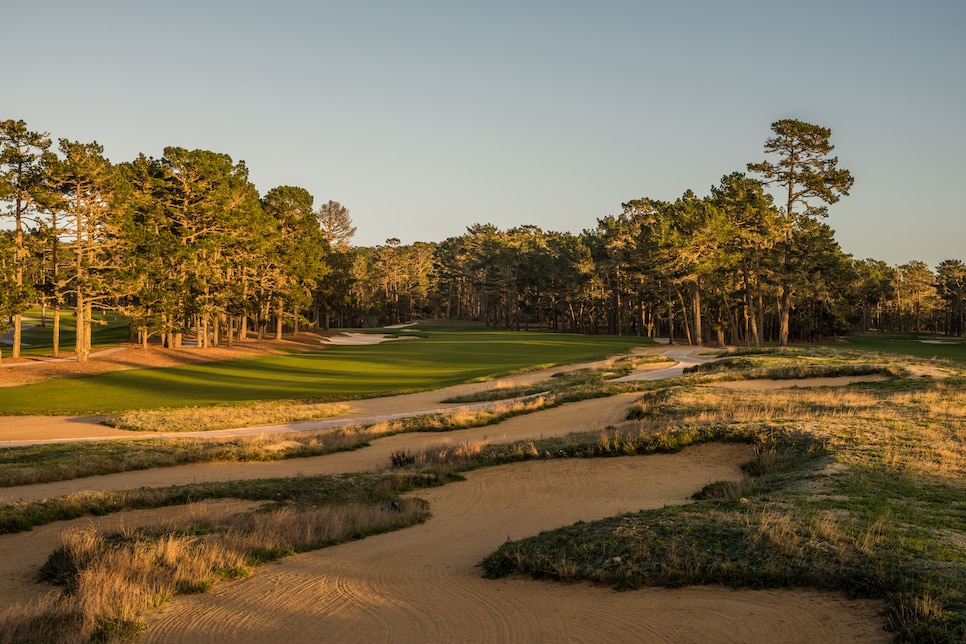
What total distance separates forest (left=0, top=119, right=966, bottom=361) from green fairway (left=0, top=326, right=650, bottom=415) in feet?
20.9

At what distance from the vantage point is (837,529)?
806cm

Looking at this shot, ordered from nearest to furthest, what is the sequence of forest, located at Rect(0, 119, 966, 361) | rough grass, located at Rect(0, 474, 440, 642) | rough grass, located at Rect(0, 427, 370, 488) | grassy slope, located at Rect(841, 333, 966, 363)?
1. rough grass, located at Rect(0, 474, 440, 642)
2. rough grass, located at Rect(0, 427, 370, 488)
3. forest, located at Rect(0, 119, 966, 361)
4. grassy slope, located at Rect(841, 333, 966, 363)

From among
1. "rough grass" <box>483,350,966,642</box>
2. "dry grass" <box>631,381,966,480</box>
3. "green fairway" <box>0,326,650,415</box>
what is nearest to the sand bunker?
"rough grass" <box>483,350,966,642</box>

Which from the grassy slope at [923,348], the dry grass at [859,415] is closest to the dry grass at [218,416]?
the dry grass at [859,415]

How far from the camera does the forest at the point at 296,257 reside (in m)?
42.0

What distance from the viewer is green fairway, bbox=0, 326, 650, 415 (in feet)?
109

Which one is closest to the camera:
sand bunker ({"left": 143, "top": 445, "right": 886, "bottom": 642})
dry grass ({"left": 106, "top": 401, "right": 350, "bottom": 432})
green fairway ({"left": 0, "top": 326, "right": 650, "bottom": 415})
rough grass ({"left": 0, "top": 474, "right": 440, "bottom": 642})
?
sand bunker ({"left": 143, "top": 445, "right": 886, "bottom": 642})

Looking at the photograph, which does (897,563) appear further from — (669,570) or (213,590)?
(213,590)

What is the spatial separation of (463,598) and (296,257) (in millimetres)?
64649

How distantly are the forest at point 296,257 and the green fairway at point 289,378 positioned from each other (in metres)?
6.38

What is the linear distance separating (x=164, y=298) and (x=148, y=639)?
46.3m

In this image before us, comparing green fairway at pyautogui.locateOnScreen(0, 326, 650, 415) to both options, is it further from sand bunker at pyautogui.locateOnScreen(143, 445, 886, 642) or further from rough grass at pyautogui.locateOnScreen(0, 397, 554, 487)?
sand bunker at pyautogui.locateOnScreen(143, 445, 886, 642)

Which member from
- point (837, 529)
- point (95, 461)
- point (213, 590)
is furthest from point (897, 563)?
point (95, 461)

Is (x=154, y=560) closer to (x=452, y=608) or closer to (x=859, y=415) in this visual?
(x=452, y=608)
